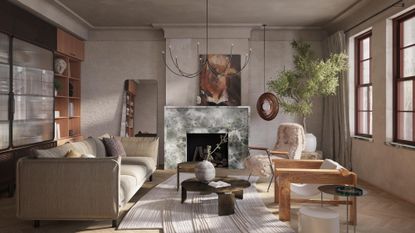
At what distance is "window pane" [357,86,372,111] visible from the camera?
20.5ft

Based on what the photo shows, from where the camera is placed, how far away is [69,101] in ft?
24.9

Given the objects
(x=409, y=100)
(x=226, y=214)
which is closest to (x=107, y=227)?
(x=226, y=214)

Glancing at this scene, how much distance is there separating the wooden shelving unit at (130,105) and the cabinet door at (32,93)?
1.74 m

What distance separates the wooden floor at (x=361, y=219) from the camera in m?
3.66

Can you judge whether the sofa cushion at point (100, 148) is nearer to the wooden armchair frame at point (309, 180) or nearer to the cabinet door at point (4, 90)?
the cabinet door at point (4, 90)

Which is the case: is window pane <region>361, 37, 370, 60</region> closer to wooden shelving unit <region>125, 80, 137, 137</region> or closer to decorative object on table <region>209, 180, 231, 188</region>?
decorative object on table <region>209, 180, 231, 188</region>

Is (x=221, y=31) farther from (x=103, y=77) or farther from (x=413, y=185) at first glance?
(x=413, y=185)

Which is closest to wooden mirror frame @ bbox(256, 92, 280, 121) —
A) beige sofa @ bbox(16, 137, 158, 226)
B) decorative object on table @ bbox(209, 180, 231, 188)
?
decorative object on table @ bbox(209, 180, 231, 188)

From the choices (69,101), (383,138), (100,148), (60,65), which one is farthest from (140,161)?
(383,138)

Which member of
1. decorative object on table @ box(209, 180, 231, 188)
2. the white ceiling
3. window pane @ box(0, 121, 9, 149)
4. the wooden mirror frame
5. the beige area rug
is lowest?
the beige area rug

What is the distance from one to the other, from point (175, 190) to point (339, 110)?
3528mm

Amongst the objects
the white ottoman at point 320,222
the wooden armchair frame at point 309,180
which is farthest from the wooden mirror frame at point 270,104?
the white ottoman at point 320,222

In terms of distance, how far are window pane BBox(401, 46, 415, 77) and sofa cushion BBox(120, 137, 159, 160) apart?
13.1 ft

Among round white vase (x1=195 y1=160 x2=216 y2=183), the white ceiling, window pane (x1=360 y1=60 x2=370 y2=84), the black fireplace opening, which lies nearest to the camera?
round white vase (x1=195 y1=160 x2=216 y2=183)
